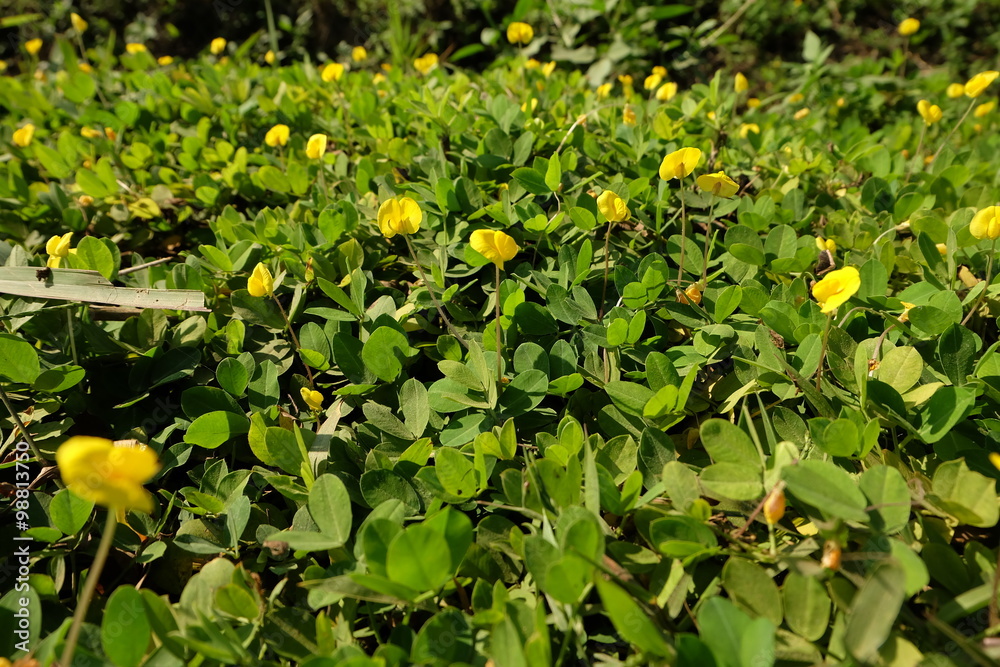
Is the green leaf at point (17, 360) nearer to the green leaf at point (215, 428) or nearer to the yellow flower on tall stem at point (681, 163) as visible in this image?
the green leaf at point (215, 428)

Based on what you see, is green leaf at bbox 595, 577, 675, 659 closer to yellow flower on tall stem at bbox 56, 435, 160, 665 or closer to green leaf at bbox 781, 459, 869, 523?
green leaf at bbox 781, 459, 869, 523

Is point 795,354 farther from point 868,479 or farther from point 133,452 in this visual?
point 133,452

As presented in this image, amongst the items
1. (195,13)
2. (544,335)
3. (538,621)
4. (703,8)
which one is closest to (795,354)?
(544,335)

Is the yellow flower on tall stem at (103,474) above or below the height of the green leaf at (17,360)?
above

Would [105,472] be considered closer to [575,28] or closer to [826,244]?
[826,244]

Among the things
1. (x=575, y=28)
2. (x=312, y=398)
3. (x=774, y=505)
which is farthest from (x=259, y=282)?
(x=575, y=28)

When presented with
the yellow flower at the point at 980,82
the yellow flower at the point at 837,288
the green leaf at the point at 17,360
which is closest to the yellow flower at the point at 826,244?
the yellow flower at the point at 837,288
